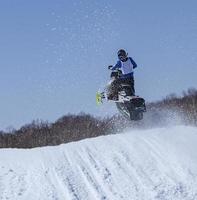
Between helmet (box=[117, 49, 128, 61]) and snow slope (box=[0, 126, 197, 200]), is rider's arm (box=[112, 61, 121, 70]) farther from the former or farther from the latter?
snow slope (box=[0, 126, 197, 200])

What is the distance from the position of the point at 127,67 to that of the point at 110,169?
5251 mm

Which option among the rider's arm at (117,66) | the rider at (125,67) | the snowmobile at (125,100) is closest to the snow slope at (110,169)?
the snowmobile at (125,100)

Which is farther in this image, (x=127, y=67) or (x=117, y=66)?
(x=117, y=66)

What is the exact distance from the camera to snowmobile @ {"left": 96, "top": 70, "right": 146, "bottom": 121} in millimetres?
21016

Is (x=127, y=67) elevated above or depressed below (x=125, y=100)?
above

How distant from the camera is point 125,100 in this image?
69.6ft

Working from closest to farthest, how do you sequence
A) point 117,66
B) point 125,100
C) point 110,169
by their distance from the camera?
point 110,169 < point 125,100 < point 117,66

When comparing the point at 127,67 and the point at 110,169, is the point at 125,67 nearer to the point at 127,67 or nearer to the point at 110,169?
the point at 127,67

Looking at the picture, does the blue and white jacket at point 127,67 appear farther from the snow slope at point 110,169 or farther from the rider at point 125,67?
the snow slope at point 110,169

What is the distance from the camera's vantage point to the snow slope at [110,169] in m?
15.7

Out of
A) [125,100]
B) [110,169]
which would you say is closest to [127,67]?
[125,100]

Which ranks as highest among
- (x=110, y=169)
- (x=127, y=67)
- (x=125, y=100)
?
(x=127, y=67)

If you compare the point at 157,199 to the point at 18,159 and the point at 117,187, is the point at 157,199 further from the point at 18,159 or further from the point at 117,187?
the point at 18,159

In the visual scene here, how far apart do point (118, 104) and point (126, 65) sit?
1468 millimetres
